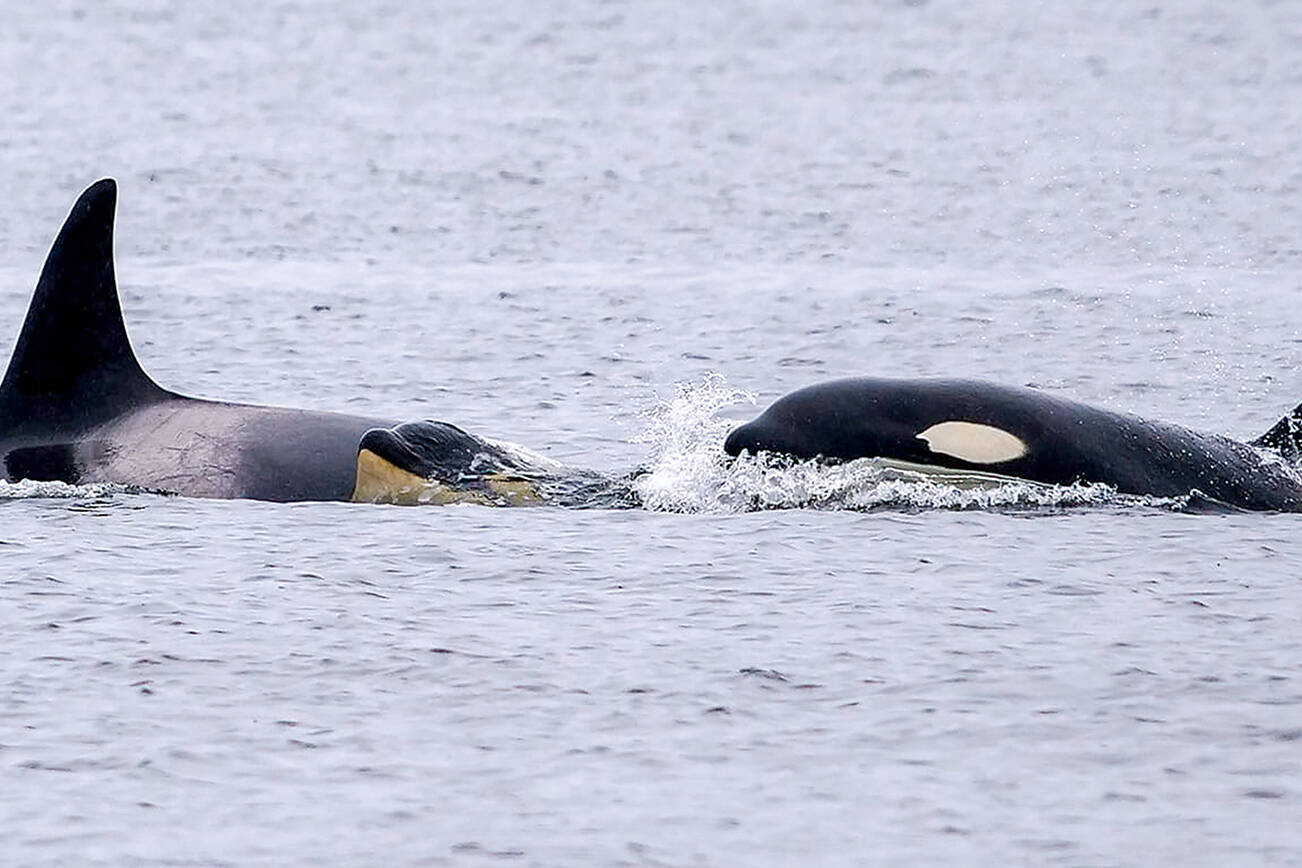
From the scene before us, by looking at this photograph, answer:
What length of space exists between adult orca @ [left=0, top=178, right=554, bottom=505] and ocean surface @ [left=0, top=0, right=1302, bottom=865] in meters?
0.25

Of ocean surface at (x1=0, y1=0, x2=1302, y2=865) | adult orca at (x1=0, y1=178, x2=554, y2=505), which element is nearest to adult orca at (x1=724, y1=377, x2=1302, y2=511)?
ocean surface at (x1=0, y1=0, x2=1302, y2=865)

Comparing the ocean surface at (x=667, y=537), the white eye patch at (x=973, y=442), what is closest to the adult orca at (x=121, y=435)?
the ocean surface at (x=667, y=537)

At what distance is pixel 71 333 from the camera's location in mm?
14117

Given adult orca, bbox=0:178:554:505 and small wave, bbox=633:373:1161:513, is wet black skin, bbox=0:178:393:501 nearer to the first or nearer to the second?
adult orca, bbox=0:178:554:505

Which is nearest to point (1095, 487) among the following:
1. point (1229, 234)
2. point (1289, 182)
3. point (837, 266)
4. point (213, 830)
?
point (213, 830)

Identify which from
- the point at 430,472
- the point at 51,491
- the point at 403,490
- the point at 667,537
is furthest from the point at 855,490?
the point at 51,491

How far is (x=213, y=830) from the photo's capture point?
8.73 m

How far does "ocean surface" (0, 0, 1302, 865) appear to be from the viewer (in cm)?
902

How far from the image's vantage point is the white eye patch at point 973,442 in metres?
13.2

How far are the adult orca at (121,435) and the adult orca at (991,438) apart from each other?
1770mm

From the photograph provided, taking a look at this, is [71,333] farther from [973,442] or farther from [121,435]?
[973,442]

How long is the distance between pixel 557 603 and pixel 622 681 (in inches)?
56.0

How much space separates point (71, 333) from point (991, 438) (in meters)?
5.12

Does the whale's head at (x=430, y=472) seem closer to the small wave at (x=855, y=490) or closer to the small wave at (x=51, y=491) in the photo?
the small wave at (x=855, y=490)
